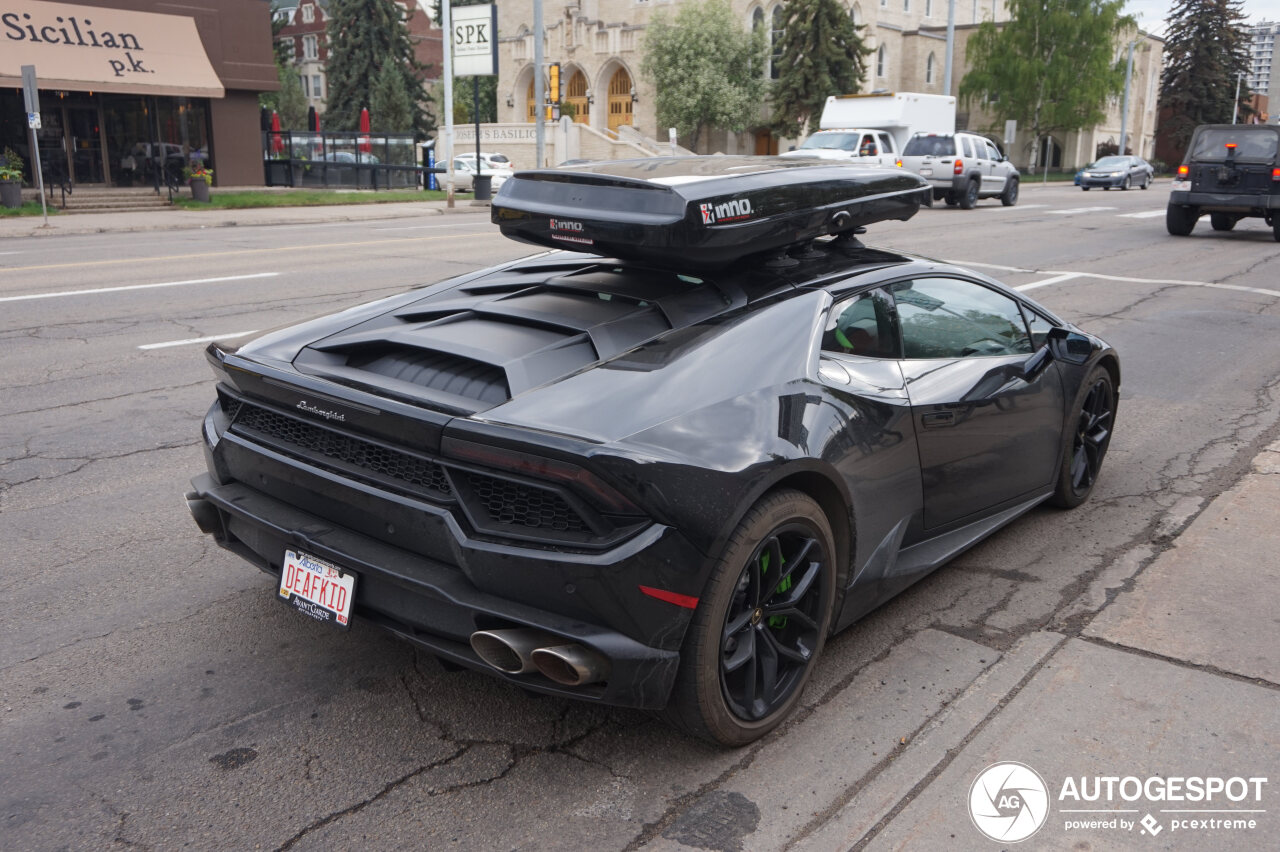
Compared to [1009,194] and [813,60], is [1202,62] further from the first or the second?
[1009,194]

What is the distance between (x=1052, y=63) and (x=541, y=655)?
207 feet

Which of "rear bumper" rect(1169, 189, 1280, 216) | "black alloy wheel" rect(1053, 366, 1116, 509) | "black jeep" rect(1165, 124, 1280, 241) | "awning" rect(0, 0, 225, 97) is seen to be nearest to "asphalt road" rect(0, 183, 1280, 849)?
"black alloy wheel" rect(1053, 366, 1116, 509)

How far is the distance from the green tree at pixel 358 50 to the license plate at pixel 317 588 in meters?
63.8

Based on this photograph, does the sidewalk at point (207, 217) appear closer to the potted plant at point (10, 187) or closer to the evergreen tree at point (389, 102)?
the potted plant at point (10, 187)

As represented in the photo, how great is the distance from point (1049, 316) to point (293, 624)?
3572mm

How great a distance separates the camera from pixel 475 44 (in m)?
29.8

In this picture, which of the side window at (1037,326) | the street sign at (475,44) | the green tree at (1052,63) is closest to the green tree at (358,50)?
the green tree at (1052,63)

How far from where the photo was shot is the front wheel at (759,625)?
9.73ft

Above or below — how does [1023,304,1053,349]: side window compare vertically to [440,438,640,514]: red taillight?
above

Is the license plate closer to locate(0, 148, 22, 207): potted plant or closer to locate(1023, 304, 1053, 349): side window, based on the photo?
locate(1023, 304, 1053, 349): side window

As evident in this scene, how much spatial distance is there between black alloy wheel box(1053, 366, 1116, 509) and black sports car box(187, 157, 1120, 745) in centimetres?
77

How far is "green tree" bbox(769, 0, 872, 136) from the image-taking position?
51969 millimetres

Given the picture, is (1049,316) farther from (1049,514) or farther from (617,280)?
(617,280)

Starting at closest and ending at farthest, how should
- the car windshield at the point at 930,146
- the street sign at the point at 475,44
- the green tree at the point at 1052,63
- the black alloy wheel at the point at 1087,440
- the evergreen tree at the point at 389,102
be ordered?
the black alloy wheel at the point at 1087,440
the car windshield at the point at 930,146
the street sign at the point at 475,44
the green tree at the point at 1052,63
the evergreen tree at the point at 389,102
